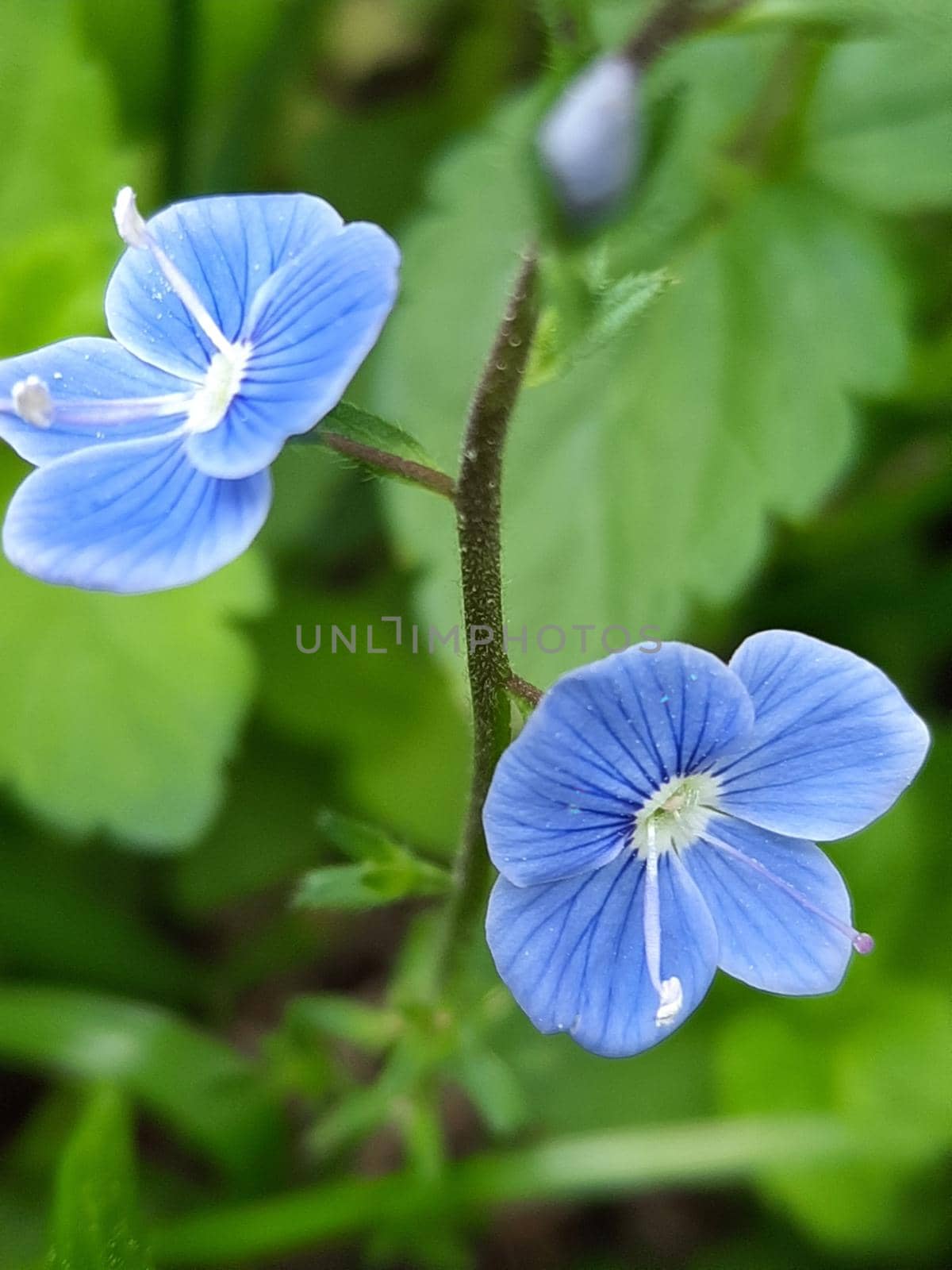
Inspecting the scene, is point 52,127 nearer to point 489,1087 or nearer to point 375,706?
point 375,706

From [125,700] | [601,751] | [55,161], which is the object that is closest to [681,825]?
[601,751]

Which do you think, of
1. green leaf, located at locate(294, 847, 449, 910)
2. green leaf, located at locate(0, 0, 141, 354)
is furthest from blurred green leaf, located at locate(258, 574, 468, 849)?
green leaf, located at locate(294, 847, 449, 910)

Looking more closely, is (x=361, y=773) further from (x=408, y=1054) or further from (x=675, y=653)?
(x=675, y=653)

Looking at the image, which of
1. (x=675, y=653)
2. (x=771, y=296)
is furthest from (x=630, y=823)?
(x=771, y=296)

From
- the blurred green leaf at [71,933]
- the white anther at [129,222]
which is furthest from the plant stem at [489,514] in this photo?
the blurred green leaf at [71,933]

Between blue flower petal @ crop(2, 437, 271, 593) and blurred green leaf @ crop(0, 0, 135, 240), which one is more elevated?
blurred green leaf @ crop(0, 0, 135, 240)

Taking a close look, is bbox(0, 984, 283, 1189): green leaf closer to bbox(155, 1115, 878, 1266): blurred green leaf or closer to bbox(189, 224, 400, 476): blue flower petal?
bbox(155, 1115, 878, 1266): blurred green leaf
